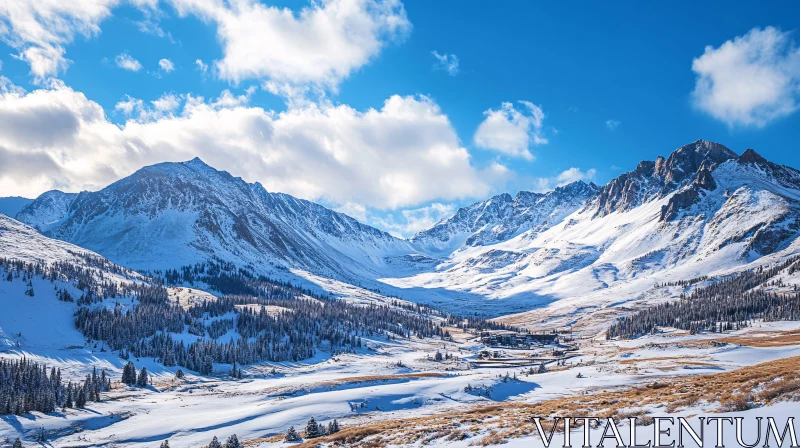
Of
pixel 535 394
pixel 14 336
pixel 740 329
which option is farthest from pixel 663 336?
pixel 14 336

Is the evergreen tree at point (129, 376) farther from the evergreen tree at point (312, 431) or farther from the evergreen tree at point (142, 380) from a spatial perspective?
the evergreen tree at point (312, 431)

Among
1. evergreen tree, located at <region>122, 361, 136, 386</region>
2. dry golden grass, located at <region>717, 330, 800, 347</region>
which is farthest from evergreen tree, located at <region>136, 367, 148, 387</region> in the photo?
dry golden grass, located at <region>717, 330, 800, 347</region>

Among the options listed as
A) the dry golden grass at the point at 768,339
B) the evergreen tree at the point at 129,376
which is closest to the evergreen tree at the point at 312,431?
the evergreen tree at the point at 129,376

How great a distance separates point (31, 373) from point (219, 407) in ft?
156

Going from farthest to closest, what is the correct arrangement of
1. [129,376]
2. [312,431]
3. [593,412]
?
[129,376] → [312,431] → [593,412]

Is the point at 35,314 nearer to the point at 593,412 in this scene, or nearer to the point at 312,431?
the point at 312,431

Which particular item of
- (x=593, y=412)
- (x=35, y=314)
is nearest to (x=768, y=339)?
(x=593, y=412)

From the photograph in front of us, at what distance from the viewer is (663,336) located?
597 feet

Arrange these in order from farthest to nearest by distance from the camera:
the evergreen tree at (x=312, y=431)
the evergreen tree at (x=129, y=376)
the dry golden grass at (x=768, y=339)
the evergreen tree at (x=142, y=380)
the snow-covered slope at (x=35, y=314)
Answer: the snow-covered slope at (x=35, y=314) < the dry golden grass at (x=768, y=339) < the evergreen tree at (x=129, y=376) < the evergreen tree at (x=142, y=380) < the evergreen tree at (x=312, y=431)

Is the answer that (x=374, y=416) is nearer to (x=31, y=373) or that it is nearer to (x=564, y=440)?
(x=564, y=440)

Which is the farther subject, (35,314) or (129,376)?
(35,314)

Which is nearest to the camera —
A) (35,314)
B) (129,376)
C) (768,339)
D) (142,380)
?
(142,380)

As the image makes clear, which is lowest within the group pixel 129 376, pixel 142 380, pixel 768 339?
pixel 142 380

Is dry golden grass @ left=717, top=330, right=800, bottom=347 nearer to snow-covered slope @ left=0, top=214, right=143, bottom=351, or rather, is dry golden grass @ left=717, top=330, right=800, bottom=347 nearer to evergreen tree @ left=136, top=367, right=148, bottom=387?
evergreen tree @ left=136, top=367, right=148, bottom=387
